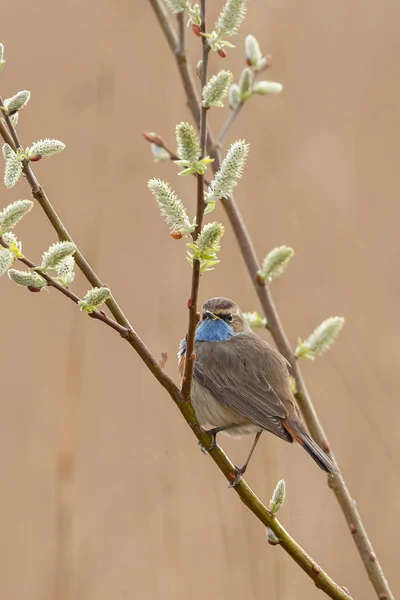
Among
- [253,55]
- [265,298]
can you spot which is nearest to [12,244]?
[265,298]

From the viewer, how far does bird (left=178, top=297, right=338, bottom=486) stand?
9.87ft

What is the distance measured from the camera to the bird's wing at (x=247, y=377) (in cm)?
304

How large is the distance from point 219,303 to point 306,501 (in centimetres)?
139

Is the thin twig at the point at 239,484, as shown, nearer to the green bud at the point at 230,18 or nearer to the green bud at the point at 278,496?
the green bud at the point at 278,496

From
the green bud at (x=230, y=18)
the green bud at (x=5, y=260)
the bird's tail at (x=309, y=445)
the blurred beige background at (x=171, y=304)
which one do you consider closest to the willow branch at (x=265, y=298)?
the bird's tail at (x=309, y=445)

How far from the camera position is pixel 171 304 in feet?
14.1

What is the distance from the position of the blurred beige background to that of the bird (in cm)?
20

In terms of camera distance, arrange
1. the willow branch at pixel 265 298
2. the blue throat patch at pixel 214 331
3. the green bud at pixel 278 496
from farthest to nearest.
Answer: the blue throat patch at pixel 214 331 < the willow branch at pixel 265 298 < the green bud at pixel 278 496

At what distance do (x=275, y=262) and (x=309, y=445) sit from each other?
649 mm

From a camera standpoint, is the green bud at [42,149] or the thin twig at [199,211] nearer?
the thin twig at [199,211]

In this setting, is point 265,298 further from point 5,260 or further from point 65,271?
point 5,260

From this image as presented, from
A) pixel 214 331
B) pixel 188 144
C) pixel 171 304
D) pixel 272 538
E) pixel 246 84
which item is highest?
pixel 246 84

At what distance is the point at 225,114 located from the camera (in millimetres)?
5445

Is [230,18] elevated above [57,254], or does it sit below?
above
